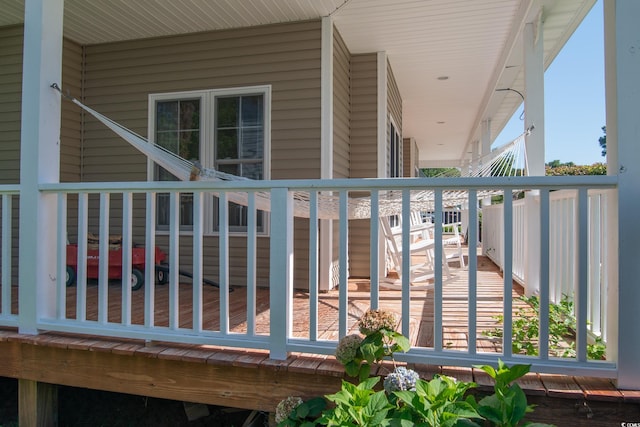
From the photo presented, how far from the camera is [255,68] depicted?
4.52 metres

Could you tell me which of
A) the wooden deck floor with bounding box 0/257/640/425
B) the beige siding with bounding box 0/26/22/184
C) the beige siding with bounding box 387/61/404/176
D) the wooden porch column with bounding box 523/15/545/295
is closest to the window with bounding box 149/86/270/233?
the beige siding with bounding box 0/26/22/184

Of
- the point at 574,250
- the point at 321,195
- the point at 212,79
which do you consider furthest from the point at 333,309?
the point at 212,79

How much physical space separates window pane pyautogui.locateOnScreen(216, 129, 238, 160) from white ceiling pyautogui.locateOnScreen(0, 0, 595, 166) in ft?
3.48

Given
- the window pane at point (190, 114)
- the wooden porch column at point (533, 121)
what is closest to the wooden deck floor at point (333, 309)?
the wooden porch column at point (533, 121)

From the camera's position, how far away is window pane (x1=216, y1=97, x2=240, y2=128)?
182 inches

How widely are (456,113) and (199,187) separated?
720cm

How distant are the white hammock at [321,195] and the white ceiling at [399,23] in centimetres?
111

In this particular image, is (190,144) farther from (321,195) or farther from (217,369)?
(217,369)

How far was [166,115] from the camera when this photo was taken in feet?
15.9

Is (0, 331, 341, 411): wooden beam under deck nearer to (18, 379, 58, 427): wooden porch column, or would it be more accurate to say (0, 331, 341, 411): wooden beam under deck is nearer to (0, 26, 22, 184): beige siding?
(18, 379, 58, 427): wooden porch column

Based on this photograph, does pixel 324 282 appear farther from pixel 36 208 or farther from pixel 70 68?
pixel 70 68

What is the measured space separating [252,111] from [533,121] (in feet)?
8.73

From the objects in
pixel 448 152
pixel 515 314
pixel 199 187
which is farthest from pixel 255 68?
pixel 448 152

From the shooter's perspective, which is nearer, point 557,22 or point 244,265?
point 557,22
